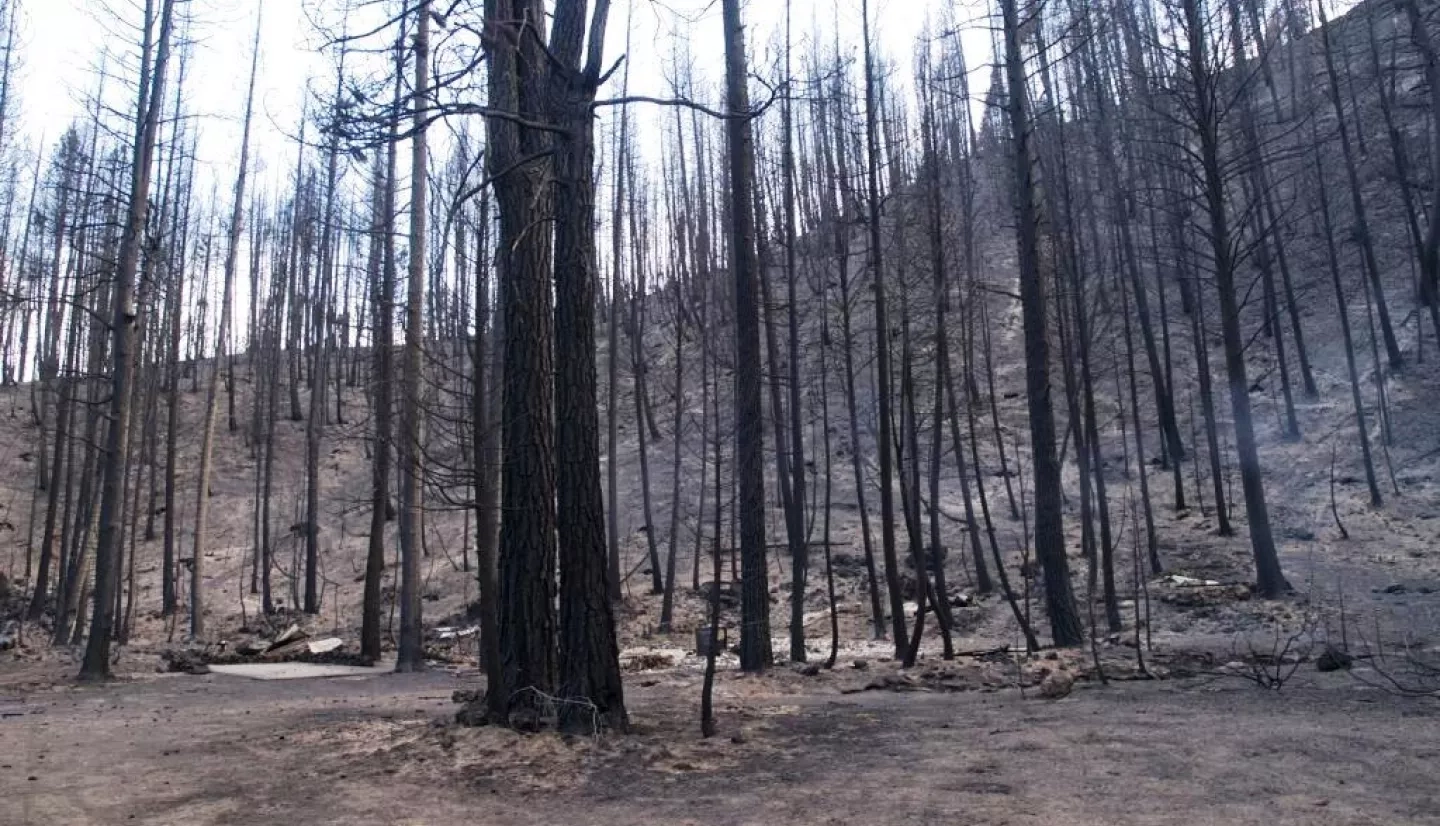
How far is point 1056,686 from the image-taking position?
29.1ft

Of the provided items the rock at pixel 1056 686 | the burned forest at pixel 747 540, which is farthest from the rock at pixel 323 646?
the rock at pixel 1056 686

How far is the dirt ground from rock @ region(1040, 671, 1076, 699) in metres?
0.14

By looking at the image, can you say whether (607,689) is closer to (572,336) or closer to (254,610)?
(572,336)

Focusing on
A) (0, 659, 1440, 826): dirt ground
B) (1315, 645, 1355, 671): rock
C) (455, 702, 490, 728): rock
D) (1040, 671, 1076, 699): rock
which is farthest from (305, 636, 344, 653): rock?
(1315, 645, 1355, 671): rock

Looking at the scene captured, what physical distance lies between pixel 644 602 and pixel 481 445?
16410 millimetres

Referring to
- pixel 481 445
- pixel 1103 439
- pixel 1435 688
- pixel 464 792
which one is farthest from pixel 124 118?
pixel 1103 439

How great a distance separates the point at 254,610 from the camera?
25.8 metres

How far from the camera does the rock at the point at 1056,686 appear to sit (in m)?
8.80

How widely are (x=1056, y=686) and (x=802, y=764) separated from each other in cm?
351

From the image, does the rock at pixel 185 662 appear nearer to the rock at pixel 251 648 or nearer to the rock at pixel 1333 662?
the rock at pixel 251 648

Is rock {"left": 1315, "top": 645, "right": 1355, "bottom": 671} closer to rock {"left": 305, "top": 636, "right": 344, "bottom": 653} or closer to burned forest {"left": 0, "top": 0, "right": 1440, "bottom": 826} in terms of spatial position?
burned forest {"left": 0, "top": 0, "right": 1440, "bottom": 826}

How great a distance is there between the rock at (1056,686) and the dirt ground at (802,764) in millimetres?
145

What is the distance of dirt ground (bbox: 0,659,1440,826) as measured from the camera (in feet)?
16.6

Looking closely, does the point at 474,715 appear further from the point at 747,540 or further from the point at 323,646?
the point at 323,646
